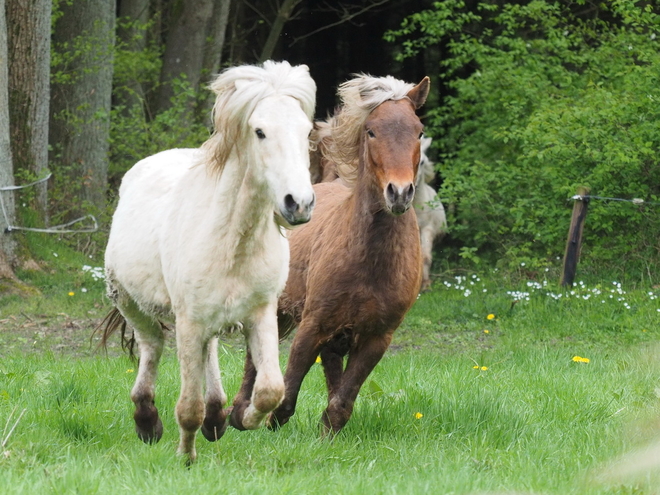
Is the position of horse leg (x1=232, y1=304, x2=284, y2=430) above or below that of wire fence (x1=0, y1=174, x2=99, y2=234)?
above

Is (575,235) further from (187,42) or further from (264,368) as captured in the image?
(187,42)

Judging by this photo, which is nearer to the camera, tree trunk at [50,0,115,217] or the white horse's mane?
the white horse's mane

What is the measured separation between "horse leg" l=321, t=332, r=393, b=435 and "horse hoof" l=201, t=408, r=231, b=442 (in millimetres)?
570

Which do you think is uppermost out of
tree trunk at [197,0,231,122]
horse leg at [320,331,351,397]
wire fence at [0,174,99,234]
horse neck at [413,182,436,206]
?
tree trunk at [197,0,231,122]

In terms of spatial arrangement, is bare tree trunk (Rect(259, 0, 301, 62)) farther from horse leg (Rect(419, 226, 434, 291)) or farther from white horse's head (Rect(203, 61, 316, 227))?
white horse's head (Rect(203, 61, 316, 227))

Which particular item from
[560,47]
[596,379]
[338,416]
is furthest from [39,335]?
[560,47]

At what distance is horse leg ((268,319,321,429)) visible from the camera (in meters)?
4.95

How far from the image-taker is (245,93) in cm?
392

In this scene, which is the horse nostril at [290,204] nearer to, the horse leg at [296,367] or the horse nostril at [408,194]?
the horse nostril at [408,194]

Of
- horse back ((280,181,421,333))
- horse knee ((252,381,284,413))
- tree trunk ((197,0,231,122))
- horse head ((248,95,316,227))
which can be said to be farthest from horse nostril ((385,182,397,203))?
tree trunk ((197,0,231,122))

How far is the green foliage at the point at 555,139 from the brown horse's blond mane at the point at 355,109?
5142 millimetres

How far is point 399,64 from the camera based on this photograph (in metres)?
17.7

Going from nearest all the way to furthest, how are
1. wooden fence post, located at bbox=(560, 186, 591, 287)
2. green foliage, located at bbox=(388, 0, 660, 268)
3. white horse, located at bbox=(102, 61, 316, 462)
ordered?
white horse, located at bbox=(102, 61, 316, 462), wooden fence post, located at bbox=(560, 186, 591, 287), green foliage, located at bbox=(388, 0, 660, 268)

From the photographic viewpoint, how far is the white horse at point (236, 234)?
3.83 m
